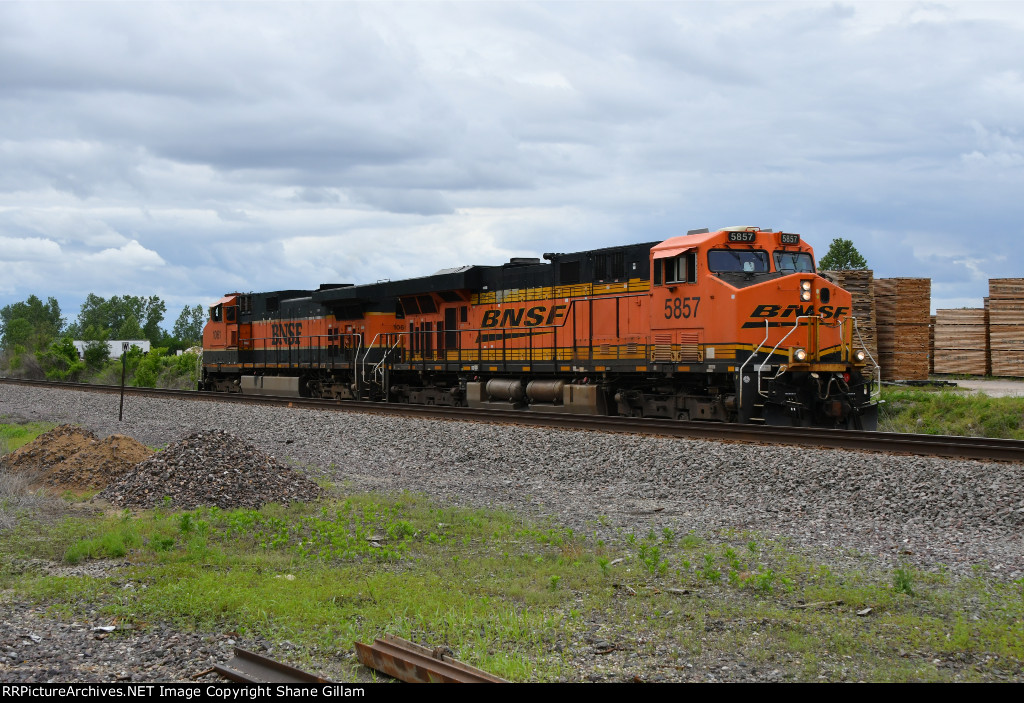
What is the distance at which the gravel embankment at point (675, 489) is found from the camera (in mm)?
7090

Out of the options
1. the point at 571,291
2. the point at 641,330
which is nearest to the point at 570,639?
the point at 641,330

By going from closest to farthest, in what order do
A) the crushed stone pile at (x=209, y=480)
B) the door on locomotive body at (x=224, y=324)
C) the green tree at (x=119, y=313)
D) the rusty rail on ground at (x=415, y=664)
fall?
1. the rusty rail on ground at (x=415, y=664)
2. the crushed stone pile at (x=209, y=480)
3. the door on locomotive body at (x=224, y=324)
4. the green tree at (x=119, y=313)

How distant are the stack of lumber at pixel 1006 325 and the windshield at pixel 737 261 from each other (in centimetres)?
1037

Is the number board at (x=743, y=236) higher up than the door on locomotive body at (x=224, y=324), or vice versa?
the number board at (x=743, y=236)

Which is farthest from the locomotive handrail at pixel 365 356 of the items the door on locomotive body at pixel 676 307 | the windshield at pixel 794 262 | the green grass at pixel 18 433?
the windshield at pixel 794 262

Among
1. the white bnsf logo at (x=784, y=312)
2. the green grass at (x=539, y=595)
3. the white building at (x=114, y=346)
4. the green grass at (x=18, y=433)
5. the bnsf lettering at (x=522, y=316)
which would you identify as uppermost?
the white building at (x=114, y=346)

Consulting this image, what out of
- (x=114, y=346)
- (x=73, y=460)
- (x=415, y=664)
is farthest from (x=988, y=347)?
(x=114, y=346)

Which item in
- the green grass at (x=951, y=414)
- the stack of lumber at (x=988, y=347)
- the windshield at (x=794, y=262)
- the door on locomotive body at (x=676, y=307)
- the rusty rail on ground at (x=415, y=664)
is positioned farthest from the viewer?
the stack of lumber at (x=988, y=347)

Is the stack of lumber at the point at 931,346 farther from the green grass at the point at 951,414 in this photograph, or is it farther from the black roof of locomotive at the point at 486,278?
the black roof of locomotive at the point at 486,278

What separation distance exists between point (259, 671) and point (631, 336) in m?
12.8

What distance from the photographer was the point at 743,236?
15.6 metres

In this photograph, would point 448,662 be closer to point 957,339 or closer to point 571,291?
point 571,291
